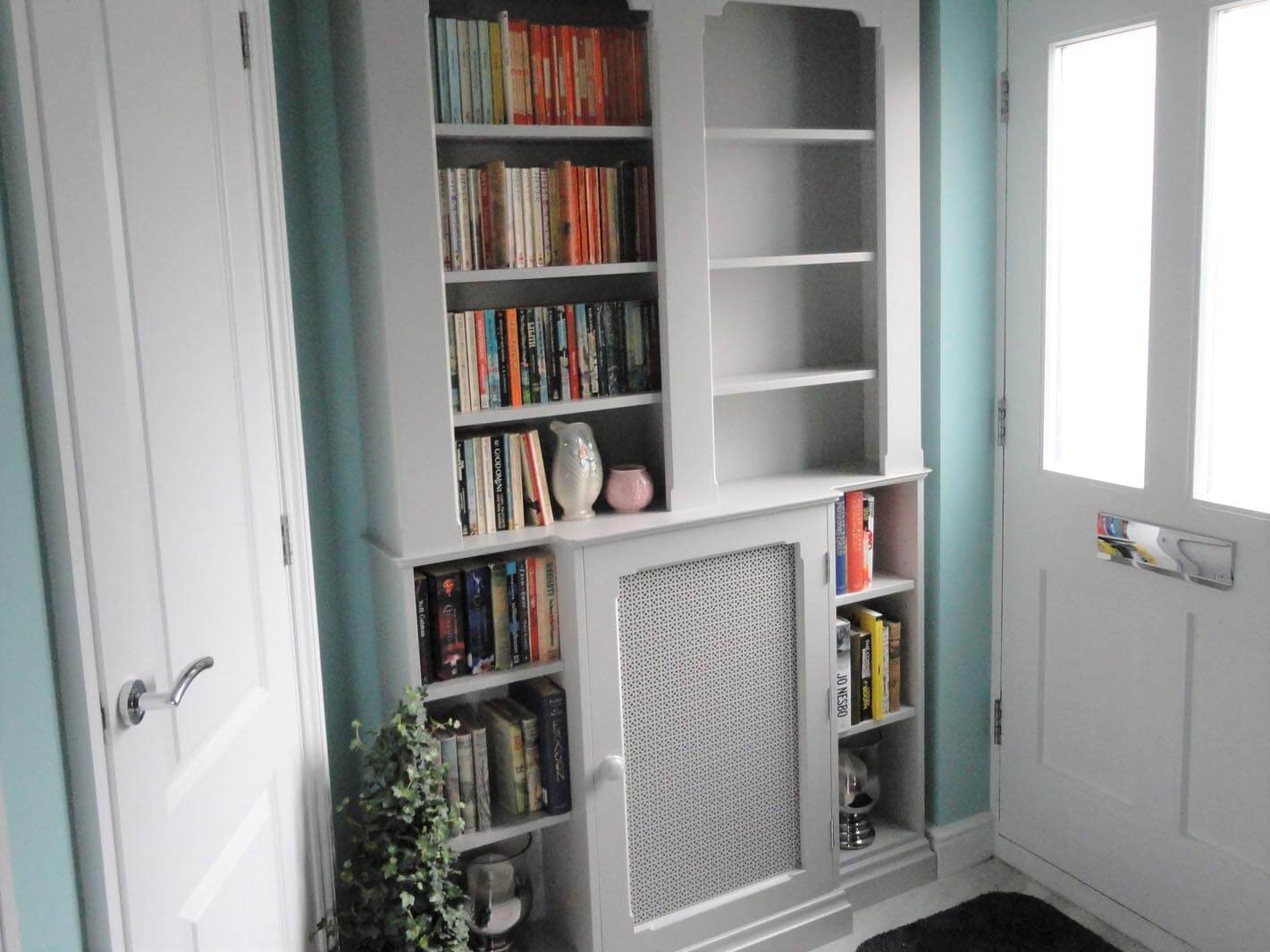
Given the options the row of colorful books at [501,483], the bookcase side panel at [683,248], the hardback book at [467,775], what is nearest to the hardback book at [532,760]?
the hardback book at [467,775]

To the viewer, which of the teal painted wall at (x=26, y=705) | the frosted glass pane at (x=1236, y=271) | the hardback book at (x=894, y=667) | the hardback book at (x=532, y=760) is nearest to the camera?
the teal painted wall at (x=26, y=705)

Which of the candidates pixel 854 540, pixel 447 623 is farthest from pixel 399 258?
pixel 854 540

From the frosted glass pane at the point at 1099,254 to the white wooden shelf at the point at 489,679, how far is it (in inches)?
50.5

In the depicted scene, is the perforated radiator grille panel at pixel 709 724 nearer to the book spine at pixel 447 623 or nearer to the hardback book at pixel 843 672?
the hardback book at pixel 843 672

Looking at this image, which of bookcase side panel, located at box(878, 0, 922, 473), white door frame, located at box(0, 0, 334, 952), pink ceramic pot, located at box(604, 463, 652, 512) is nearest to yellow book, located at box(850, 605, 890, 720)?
bookcase side panel, located at box(878, 0, 922, 473)

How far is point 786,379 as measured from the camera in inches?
102

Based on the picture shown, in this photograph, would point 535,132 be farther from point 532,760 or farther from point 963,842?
point 963,842

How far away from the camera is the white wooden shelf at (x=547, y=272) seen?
2.23 meters

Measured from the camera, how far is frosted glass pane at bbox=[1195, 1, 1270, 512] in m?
2.18

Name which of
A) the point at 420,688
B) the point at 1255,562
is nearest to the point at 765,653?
the point at 420,688

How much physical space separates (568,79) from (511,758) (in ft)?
4.58

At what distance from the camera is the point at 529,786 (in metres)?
2.40

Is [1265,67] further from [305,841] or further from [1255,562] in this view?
[305,841]

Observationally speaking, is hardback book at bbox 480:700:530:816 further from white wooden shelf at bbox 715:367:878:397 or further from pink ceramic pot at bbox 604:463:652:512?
white wooden shelf at bbox 715:367:878:397
